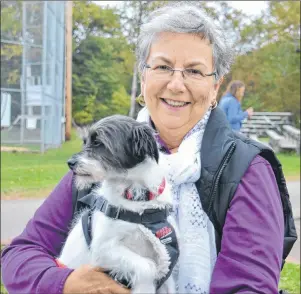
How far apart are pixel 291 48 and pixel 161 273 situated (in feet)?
97.3

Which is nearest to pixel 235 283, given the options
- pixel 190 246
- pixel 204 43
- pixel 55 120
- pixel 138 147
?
pixel 190 246

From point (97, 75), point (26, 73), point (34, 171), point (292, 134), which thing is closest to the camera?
point (34, 171)

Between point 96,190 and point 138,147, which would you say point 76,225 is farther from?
point 138,147

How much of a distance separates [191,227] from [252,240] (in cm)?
35

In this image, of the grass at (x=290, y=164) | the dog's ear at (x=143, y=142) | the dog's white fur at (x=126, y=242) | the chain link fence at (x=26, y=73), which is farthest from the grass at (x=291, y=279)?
the chain link fence at (x=26, y=73)

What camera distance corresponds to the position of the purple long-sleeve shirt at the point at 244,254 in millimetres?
2105

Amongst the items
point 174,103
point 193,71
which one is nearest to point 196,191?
point 174,103

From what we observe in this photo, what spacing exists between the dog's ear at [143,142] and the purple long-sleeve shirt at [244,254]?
0.49 metres

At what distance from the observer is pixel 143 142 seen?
2.44m

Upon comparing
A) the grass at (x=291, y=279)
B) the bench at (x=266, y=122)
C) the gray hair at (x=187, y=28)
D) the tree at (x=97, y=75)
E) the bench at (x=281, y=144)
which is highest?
the gray hair at (x=187, y=28)

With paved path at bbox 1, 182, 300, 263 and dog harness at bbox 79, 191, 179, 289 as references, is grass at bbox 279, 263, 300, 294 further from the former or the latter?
dog harness at bbox 79, 191, 179, 289

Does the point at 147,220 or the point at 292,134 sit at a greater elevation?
the point at 147,220

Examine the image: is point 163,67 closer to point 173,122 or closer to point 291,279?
point 173,122

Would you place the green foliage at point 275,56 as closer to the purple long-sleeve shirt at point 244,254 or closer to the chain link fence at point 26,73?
the chain link fence at point 26,73
